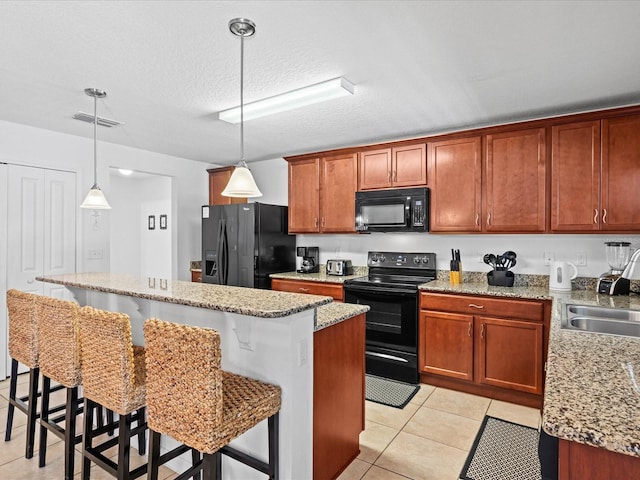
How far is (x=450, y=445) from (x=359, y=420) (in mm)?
669

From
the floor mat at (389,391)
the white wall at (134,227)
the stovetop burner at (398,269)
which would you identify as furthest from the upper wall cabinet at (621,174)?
the white wall at (134,227)

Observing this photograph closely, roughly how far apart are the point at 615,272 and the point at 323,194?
2.77 meters

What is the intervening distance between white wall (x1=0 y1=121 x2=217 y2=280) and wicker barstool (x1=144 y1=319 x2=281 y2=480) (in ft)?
10.6

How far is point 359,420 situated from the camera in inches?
90.5

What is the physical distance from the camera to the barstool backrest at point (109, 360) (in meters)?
1.63

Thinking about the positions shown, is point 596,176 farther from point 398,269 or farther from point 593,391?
point 593,391

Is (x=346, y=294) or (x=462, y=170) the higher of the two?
(x=462, y=170)

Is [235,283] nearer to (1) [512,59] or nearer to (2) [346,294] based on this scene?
(2) [346,294]

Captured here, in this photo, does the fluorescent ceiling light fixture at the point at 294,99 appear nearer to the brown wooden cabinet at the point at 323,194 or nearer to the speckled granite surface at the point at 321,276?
the brown wooden cabinet at the point at 323,194

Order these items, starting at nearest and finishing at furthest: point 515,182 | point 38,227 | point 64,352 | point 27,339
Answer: point 64,352 → point 27,339 → point 515,182 → point 38,227

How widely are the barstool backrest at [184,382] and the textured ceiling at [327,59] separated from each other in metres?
1.47

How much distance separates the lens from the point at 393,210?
12.4 ft

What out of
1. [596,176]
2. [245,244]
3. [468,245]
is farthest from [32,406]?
[596,176]

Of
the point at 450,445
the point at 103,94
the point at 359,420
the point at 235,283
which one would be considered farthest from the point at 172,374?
the point at 235,283
